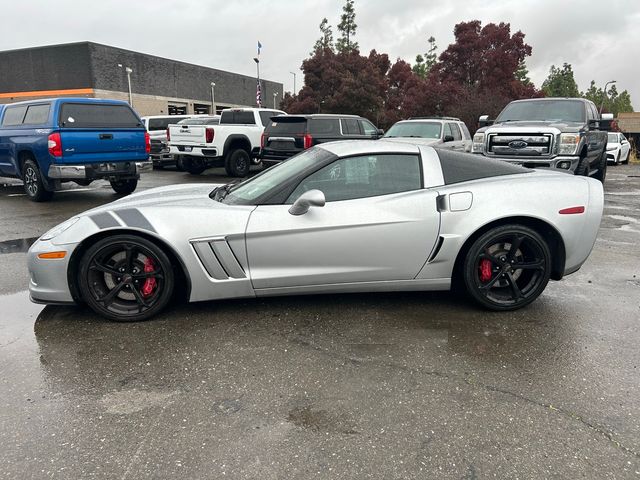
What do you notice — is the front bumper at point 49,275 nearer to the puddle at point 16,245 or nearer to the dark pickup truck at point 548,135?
the puddle at point 16,245

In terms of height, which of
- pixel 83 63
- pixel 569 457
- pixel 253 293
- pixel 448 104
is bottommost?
pixel 569 457

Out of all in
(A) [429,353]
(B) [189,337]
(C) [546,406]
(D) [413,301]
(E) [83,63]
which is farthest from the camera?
(E) [83,63]

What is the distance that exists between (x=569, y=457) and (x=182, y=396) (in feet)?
6.48

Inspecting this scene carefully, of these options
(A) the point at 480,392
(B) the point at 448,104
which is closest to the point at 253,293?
(A) the point at 480,392

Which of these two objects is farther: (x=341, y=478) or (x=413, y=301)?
(x=413, y=301)

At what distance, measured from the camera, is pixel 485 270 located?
12.5 feet

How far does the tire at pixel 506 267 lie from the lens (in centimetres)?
372

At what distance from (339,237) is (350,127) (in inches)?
359

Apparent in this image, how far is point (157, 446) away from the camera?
2.25 m

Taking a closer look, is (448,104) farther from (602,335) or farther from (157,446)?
(157,446)

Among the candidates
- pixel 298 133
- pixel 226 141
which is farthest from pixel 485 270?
pixel 226 141

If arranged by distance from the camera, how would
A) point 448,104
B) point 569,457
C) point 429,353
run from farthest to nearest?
point 448,104 < point 429,353 < point 569,457

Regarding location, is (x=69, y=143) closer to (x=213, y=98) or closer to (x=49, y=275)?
(x=49, y=275)

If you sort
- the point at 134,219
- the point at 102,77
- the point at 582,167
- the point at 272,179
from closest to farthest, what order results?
1. the point at 134,219
2. the point at 272,179
3. the point at 582,167
4. the point at 102,77
